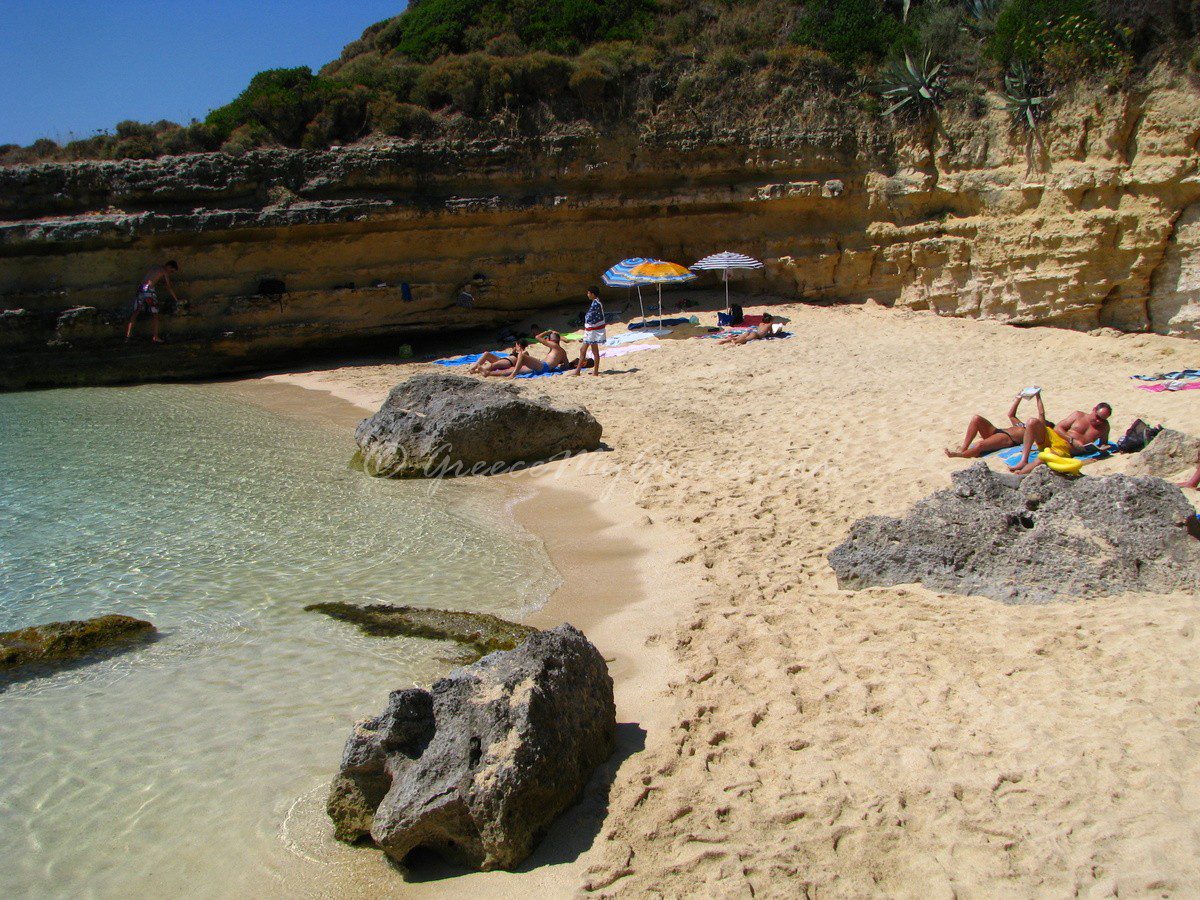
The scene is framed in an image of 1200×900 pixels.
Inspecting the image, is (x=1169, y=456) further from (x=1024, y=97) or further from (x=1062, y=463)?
(x=1024, y=97)

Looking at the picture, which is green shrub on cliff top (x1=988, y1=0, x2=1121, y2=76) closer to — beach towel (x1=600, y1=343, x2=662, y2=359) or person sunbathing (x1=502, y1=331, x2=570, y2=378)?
beach towel (x1=600, y1=343, x2=662, y2=359)

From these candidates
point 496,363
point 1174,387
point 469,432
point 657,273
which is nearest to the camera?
point 469,432

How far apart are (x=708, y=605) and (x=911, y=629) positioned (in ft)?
4.35

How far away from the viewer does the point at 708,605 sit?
566 cm

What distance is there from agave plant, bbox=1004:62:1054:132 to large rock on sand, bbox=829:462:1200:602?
11.4 meters

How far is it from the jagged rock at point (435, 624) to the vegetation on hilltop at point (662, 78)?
14.3 meters

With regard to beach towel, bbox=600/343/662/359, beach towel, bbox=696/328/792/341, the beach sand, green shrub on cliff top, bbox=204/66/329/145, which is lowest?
the beach sand

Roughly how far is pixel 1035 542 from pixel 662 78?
15984 mm

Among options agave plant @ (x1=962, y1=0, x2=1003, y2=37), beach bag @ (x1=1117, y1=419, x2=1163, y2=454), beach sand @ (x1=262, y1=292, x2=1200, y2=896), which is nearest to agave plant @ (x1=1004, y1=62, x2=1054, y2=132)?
agave plant @ (x1=962, y1=0, x2=1003, y2=37)

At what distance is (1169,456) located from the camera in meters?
6.97

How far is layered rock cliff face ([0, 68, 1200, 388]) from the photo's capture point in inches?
621

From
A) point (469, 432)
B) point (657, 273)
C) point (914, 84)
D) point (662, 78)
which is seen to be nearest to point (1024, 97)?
point (914, 84)

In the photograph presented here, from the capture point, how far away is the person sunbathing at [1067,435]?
7.92 m

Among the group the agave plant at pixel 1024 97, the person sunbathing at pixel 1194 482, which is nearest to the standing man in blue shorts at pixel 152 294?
the agave plant at pixel 1024 97
